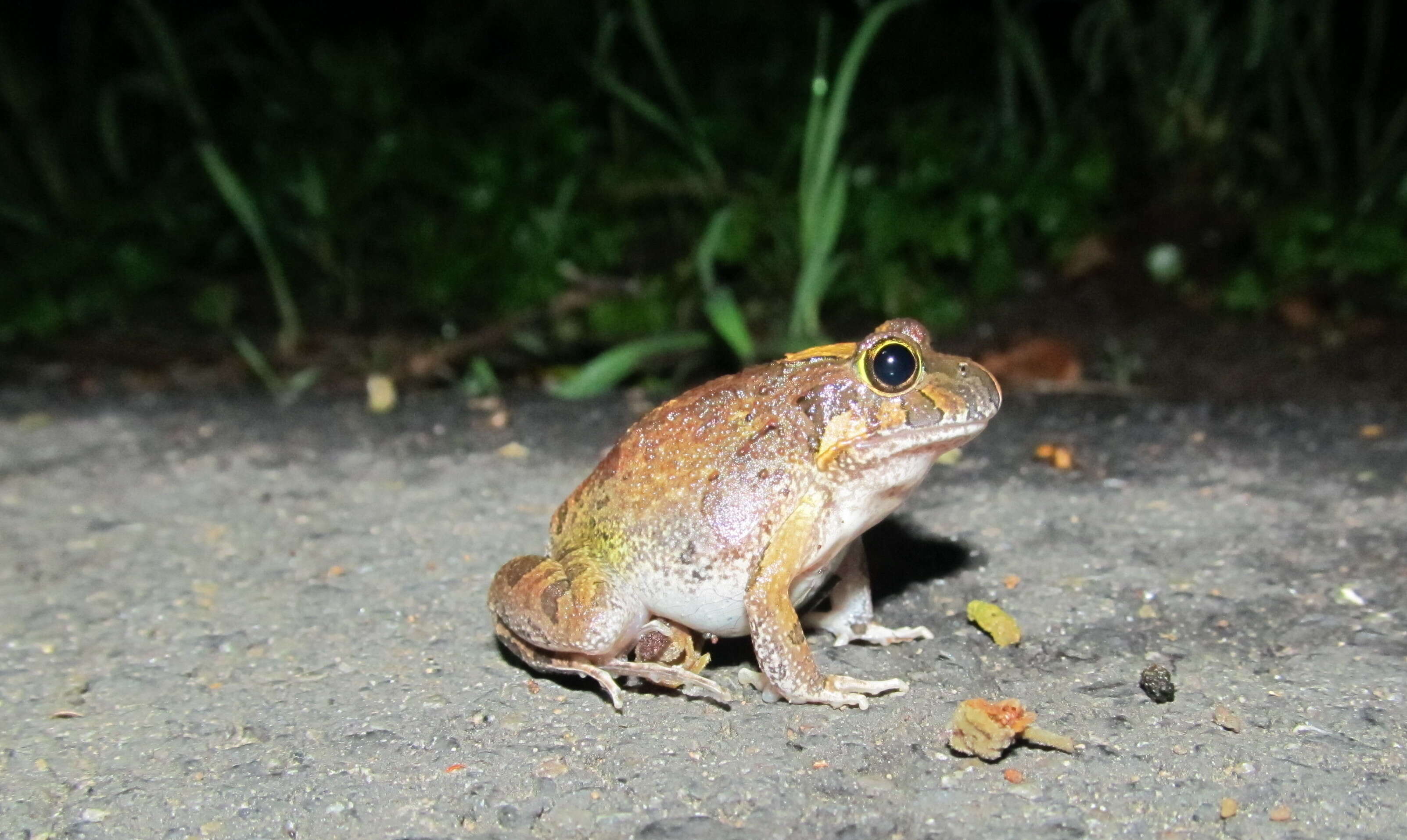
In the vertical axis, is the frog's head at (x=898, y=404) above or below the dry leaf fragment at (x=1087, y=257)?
below

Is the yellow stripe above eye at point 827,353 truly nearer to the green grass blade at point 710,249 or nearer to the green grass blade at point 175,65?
the green grass blade at point 710,249

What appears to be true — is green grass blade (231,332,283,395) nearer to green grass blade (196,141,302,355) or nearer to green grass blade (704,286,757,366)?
green grass blade (196,141,302,355)

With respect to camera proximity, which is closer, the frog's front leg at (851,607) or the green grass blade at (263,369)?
the frog's front leg at (851,607)

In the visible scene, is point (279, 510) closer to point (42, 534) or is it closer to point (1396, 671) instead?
point (42, 534)

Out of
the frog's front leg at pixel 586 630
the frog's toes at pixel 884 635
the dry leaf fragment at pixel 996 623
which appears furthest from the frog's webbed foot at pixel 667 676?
the dry leaf fragment at pixel 996 623

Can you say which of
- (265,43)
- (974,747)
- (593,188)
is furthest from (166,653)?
(265,43)

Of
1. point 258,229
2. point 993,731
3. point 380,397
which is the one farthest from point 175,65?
point 993,731
